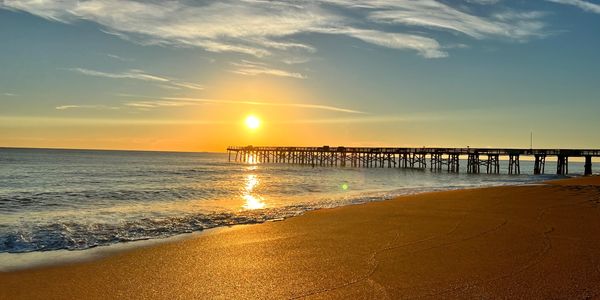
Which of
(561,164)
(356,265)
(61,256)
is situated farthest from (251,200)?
(561,164)

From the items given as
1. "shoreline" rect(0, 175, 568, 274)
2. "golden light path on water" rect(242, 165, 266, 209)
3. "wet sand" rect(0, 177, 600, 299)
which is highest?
"wet sand" rect(0, 177, 600, 299)

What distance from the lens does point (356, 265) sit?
7129 mm

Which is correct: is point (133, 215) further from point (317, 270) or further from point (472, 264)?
point (472, 264)

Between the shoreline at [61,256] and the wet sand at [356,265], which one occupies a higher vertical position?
the wet sand at [356,265]

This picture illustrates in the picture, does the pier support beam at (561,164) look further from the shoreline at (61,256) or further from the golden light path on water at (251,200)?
the shoreline at (61,256)

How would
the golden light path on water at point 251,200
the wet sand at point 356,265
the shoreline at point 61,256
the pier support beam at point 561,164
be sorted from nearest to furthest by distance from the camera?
the wet sand at point 356,265 < the shoreline at point 61,256 < the golden light path on water at point 251,200 < the pier support beam at point 561,164

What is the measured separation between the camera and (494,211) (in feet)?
43.9

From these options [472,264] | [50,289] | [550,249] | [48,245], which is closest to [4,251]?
[48,245]

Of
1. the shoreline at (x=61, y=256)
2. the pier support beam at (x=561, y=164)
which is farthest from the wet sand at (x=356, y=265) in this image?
the pier support beam at (x=561, y=164)

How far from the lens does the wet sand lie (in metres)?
5.91

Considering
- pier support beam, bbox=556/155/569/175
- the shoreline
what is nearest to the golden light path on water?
the shoreline

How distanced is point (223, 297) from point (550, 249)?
5.68 metres

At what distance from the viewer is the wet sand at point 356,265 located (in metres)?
5.91

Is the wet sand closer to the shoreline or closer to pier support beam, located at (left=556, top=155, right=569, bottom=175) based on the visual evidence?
the shoreline
